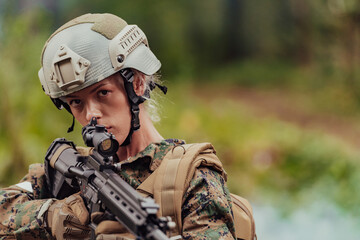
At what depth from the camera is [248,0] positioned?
12.7 m

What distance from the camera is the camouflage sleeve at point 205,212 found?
9.76 feet

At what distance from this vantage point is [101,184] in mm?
2943

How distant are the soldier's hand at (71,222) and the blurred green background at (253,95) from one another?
15.3 ft

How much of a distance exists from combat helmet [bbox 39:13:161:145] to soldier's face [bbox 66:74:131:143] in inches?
1.5

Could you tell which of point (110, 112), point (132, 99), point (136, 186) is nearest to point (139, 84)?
point (132, 99)

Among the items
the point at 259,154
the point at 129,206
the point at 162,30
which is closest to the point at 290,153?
the point at 259,154

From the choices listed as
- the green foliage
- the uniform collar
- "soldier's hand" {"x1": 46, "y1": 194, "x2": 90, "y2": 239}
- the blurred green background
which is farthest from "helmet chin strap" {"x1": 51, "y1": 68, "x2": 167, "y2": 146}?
the green foliage

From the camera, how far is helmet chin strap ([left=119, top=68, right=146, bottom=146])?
3.26 meters

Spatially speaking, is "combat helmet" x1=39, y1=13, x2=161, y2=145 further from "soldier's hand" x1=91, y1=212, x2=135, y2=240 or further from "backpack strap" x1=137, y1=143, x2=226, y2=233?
"soldier's hand" x1=91, y1=212, x2=135, y2=240

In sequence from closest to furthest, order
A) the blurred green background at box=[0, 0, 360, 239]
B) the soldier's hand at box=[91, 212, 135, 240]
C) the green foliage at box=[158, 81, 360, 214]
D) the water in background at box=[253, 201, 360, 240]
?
the soldier's hand at box=[91, 212, 135, 240]
the water in background at box=[253, 201, 360, 240]
the blurred green background at box=[0, 0, 360, 239]
the green foliage at box=[158, 81, 360, 214]

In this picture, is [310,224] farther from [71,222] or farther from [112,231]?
[112,231]

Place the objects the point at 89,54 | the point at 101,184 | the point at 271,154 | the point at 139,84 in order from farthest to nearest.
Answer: the point at 271,154 < the point at 139,84 < the point at 89,54 < the point at 101,184

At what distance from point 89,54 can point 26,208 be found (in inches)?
36.5

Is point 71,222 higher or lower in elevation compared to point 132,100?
lower
